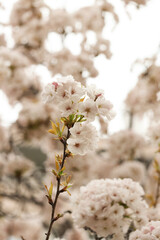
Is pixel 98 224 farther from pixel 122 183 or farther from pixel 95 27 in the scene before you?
pixel 95 27

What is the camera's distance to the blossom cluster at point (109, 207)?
68 cm

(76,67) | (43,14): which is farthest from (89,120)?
(43,14)

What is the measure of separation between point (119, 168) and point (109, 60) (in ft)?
1.69

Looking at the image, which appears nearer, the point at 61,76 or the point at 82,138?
the point at 82,138

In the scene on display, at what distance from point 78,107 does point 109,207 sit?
266 mm

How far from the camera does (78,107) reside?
0.53m

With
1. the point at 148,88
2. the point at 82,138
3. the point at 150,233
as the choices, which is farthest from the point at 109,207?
the point at 148,88

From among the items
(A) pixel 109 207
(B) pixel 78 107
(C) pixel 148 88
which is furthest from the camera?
(C) pixel 148 88

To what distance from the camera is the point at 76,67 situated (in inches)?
52.1

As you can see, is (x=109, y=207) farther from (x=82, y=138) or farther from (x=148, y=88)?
(x=148, y=88)

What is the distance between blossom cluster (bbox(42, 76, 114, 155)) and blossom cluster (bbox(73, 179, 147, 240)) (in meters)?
0.19

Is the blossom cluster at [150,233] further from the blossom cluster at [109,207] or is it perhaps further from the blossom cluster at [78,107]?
the blossom cluster at [78,107]

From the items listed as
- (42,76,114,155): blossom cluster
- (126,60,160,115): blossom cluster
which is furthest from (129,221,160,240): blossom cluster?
(126,60,160,115): blossom cluster

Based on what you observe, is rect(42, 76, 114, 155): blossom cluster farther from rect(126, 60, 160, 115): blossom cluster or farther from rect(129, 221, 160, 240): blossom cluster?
rect(126, 60, 160, 115): blossom cluster
